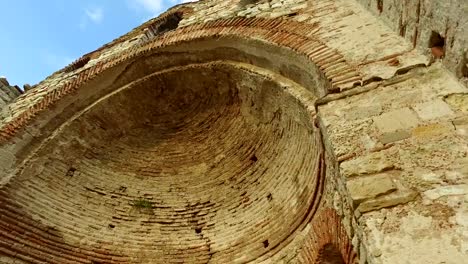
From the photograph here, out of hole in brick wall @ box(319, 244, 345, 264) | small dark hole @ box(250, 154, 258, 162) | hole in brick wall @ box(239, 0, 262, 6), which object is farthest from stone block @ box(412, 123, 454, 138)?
hole in brick wall @ box(239, 0, 262, 6)

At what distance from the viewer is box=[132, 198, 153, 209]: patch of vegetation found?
595 cm

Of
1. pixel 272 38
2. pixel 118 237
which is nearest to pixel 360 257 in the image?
pixel 272 38

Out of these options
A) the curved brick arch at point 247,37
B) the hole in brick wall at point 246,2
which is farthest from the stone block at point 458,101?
the hole in brick wall at point 246,2

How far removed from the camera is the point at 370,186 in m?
2.64

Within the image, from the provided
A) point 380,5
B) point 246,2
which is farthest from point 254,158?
point 246,2

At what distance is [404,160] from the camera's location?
269cm

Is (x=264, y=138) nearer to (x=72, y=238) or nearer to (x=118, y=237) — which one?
(x=118, y=237)

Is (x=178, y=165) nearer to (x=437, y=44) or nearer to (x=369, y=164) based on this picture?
(x=437, y=44)

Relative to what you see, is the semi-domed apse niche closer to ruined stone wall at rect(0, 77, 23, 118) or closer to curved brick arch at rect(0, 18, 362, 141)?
curved brick arch at rect(0, 18, 362, 141)

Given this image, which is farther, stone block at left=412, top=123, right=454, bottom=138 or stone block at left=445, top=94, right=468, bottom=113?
stone block at left=445, top=94, right=468, bottom=113

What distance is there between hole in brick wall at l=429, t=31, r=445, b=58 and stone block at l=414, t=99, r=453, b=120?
61 centimetres

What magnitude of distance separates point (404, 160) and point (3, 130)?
17.0ft

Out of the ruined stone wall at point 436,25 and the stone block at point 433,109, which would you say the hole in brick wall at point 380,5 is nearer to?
the ruined stone wall at point 436,25

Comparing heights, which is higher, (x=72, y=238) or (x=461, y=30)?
(x=461, y=30)
